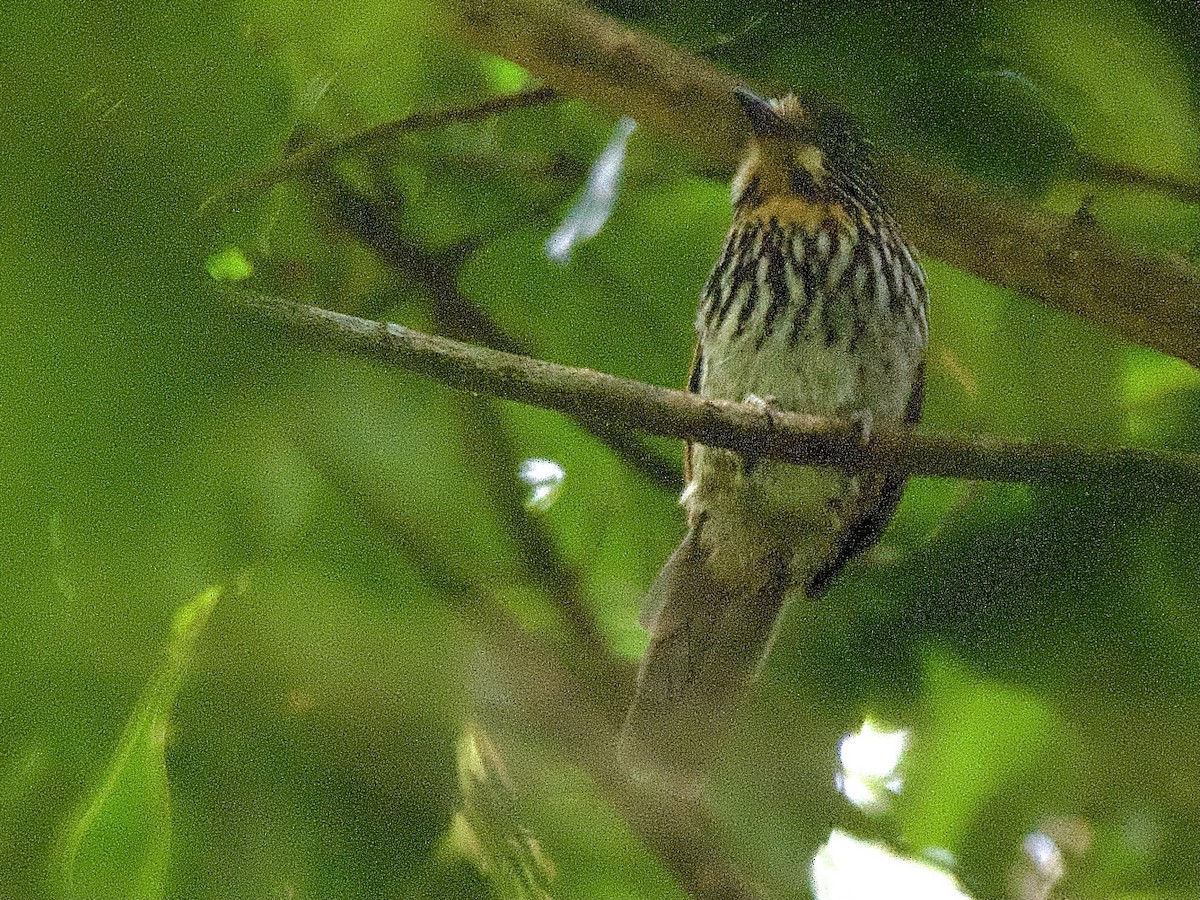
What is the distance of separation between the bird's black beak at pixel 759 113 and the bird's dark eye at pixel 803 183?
32cm

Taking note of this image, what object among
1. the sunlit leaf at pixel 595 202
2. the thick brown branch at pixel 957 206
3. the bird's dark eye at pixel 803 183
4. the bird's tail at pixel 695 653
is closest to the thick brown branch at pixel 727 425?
the thick brown branch at pixel 957 206

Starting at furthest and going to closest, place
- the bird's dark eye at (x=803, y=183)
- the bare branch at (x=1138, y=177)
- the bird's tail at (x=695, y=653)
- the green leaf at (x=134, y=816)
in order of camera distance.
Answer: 1. the bird's dark eye at (x=803, y=183)
2. the bird's tail at (x=695, y=653)
3. the bare branch at (x=1138, y=177)
4. the green leaf at (x=134, y=816)

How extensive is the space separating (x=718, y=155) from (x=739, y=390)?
604mm

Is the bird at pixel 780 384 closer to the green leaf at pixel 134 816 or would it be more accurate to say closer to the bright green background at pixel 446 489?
the bright green background at pixel 446 489

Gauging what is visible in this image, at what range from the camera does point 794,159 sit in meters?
2.12

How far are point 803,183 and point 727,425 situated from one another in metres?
0.96

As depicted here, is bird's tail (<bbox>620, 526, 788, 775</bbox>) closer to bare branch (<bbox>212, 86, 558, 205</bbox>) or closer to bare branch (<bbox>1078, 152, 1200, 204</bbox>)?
bare branch (<bbox>212, 86, 558, 205</bbox>)

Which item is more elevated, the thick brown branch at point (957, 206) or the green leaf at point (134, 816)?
the thick brown branch at point (957, 206)

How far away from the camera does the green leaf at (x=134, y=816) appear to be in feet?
3.38

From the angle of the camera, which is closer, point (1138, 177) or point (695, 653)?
point (1138, 177)

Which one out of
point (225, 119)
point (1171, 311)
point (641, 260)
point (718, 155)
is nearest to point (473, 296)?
point (641, 260)

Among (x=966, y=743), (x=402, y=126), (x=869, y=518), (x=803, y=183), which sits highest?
(x=402, y=126)

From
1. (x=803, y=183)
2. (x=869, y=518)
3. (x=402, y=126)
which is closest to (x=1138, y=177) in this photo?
(x=402, y=126)

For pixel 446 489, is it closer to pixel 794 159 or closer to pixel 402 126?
pixel 402 126
